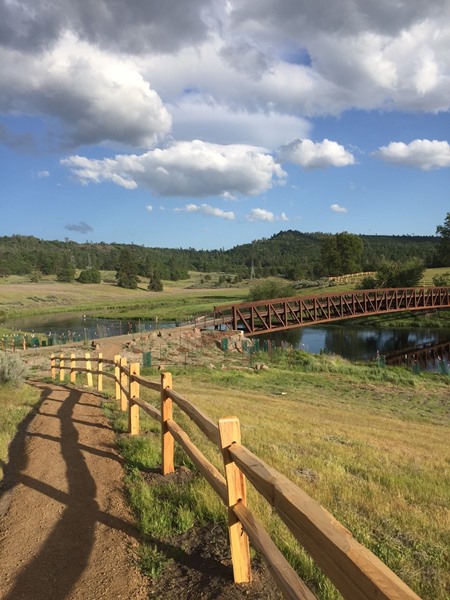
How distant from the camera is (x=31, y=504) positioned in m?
5.63

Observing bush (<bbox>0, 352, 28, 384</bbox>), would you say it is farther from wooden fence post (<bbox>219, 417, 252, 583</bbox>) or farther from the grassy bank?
wooden fence post (<bbox>219, 417, 252, 583</bbox>)

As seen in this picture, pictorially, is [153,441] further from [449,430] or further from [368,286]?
[368,286]

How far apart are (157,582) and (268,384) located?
18868 mm

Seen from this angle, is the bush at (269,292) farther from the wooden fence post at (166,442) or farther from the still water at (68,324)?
the wooden fence post at (166,442)

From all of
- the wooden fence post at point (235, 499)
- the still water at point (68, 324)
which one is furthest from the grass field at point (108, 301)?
the wooden fence post at point (235, 499)

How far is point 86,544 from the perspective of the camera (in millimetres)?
4578

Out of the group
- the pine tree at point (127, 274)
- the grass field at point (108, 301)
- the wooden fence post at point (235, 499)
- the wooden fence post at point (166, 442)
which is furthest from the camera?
the pine tree at point (127, 274)

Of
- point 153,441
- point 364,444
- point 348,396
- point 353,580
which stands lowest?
point 348,396

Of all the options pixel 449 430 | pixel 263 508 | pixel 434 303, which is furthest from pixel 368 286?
pixel 263 508

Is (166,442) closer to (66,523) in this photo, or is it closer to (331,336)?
(66,523)

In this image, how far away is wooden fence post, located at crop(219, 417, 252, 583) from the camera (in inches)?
146

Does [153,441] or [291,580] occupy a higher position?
[291,580]

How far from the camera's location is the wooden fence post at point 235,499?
372 centimetres

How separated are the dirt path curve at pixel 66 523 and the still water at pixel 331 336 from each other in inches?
1201
